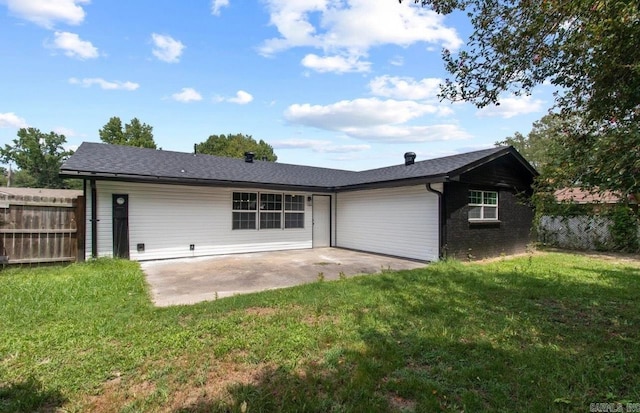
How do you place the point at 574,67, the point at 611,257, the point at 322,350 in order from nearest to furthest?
the point at 322,350, the point at 574,67, the point at 611,257

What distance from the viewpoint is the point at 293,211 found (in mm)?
11922

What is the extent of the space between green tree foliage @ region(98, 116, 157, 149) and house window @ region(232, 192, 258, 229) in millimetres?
28803

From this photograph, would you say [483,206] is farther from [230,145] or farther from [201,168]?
[230,145]

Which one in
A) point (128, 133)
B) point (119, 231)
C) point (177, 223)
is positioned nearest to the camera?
point (119, 231)

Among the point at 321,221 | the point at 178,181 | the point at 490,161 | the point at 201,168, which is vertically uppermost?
the point at 490,161

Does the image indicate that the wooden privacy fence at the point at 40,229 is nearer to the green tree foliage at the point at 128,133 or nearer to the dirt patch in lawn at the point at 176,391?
the dirt patch in lawn at the point at 176,391

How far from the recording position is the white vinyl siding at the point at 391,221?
30.6 ft

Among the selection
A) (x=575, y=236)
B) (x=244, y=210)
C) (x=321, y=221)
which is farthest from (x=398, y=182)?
(x=575, y=236)

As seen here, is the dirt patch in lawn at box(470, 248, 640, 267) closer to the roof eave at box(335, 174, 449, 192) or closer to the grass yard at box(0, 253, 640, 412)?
the roof eave at box(335, 174, 449, 192)

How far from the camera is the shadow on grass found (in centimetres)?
227

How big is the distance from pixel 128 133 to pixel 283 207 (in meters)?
32.2

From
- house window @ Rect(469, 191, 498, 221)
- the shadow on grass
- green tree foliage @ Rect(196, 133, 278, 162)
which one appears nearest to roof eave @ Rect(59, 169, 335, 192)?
house window @ Rect(469, 191, 498, 221)

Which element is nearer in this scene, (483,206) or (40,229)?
(40,229)

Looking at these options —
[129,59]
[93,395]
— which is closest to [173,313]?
[93,395]
